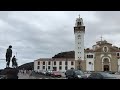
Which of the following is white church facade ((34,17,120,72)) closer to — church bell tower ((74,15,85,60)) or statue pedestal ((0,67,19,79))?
church bell tower ((74,15,85,60))

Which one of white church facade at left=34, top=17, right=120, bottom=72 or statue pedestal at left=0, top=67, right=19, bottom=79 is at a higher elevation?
white church facade at left=34, top=17, right=120, bottom=72

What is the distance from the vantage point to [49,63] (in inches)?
3036

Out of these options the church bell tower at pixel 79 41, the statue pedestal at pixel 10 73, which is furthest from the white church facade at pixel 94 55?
the statue pedestal at pixel 10 73

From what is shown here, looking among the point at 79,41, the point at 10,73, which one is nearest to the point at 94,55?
the point at 79,41

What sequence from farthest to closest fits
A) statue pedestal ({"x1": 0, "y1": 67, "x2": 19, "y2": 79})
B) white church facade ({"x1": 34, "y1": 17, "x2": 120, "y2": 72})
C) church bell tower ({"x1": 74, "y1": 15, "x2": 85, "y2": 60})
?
white church facade ({"x1": 34, "y1": 17, "x2": 120, "y2": 72}) → church bell tower ({"x1": 74, "y1": 15, "x2": 85, "y2": 60}) → statue pedestal ({"x1": 0, "y1": 67, "x2": 19, "y2": 79})

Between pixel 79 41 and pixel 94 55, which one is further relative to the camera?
pixel 94 55

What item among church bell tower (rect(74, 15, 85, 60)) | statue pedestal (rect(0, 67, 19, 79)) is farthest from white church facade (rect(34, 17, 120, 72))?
statue pedestal (rect(0, 67, 19, 79))

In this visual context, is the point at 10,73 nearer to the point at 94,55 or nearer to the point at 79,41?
the point at 79,41

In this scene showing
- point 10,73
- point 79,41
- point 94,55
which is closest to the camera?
point 10,73

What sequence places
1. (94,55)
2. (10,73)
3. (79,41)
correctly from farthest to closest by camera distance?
(94,55), (79,41), (10,73)

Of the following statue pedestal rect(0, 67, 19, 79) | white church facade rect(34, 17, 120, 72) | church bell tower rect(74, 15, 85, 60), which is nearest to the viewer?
statue pedestal rect(0, 67, 19, 79)
